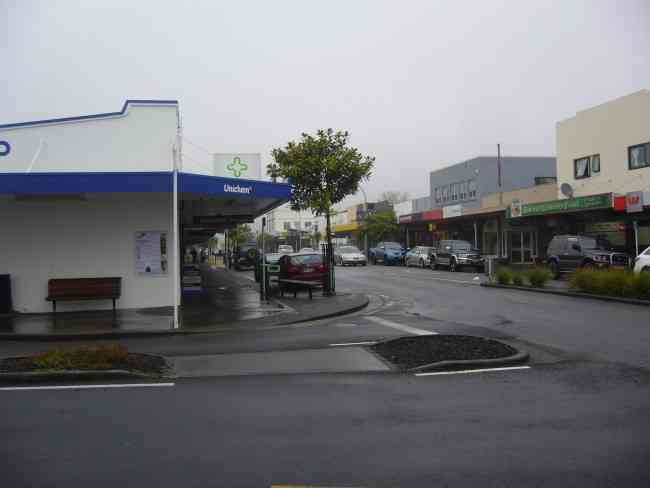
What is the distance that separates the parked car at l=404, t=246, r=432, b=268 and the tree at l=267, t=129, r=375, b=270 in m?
20.0

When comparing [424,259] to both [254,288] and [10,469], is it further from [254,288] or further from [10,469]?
[10,469]

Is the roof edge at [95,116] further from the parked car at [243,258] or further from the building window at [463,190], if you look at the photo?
the building window at [463,190]

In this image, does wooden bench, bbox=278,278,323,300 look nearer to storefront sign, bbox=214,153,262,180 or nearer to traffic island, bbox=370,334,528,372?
storefront sign, bbox=214,153,262,180

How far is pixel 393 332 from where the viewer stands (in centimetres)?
1232

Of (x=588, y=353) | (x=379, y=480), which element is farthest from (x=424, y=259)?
(x=379, y=480)

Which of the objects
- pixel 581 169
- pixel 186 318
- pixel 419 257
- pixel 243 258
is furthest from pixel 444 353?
pixel 243 258

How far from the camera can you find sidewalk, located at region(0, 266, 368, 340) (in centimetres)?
1290

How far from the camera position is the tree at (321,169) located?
71.5 ft

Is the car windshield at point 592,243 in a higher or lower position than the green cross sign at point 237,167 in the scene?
lower

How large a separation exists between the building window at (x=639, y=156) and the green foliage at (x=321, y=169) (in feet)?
46.7

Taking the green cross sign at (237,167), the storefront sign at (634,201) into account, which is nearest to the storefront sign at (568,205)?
the storefront sign at (634,201)

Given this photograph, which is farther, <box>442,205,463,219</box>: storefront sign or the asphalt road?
<box>442,205,463,219</box>: storefront sign

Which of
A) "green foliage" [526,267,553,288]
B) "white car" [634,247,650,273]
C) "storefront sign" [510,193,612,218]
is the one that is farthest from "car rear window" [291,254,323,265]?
"storefront sign" [510,193,612,218]

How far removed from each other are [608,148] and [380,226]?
27.8 m
